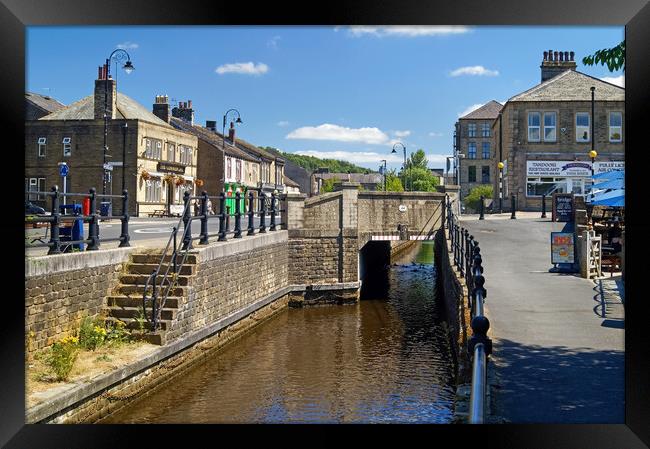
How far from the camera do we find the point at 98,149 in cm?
3975

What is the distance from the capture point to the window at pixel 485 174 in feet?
193

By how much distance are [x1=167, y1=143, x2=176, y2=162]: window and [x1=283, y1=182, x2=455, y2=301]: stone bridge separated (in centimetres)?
2343

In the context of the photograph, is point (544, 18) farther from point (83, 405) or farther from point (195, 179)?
point (195, 179)

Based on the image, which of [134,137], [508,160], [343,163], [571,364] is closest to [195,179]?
[134,137]

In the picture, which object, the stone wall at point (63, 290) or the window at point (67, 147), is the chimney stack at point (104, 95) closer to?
the window at point (67, 147)

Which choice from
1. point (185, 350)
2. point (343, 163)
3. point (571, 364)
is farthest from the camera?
point (343, 163)

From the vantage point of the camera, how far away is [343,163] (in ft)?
464

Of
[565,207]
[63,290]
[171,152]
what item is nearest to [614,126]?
[565,207]

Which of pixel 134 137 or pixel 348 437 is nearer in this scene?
pixel 348 437

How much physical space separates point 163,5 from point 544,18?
3.62m

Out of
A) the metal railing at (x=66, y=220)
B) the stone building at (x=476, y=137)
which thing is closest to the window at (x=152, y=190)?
the stone building at (x=476, y=137)

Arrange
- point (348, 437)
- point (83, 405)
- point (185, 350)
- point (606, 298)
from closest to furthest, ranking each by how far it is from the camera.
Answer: point (348, 437), point (83, 405), point (606, 298), point (185, 350)

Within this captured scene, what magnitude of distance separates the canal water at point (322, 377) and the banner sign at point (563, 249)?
3159 mm

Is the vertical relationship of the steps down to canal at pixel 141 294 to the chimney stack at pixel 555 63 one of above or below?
below
